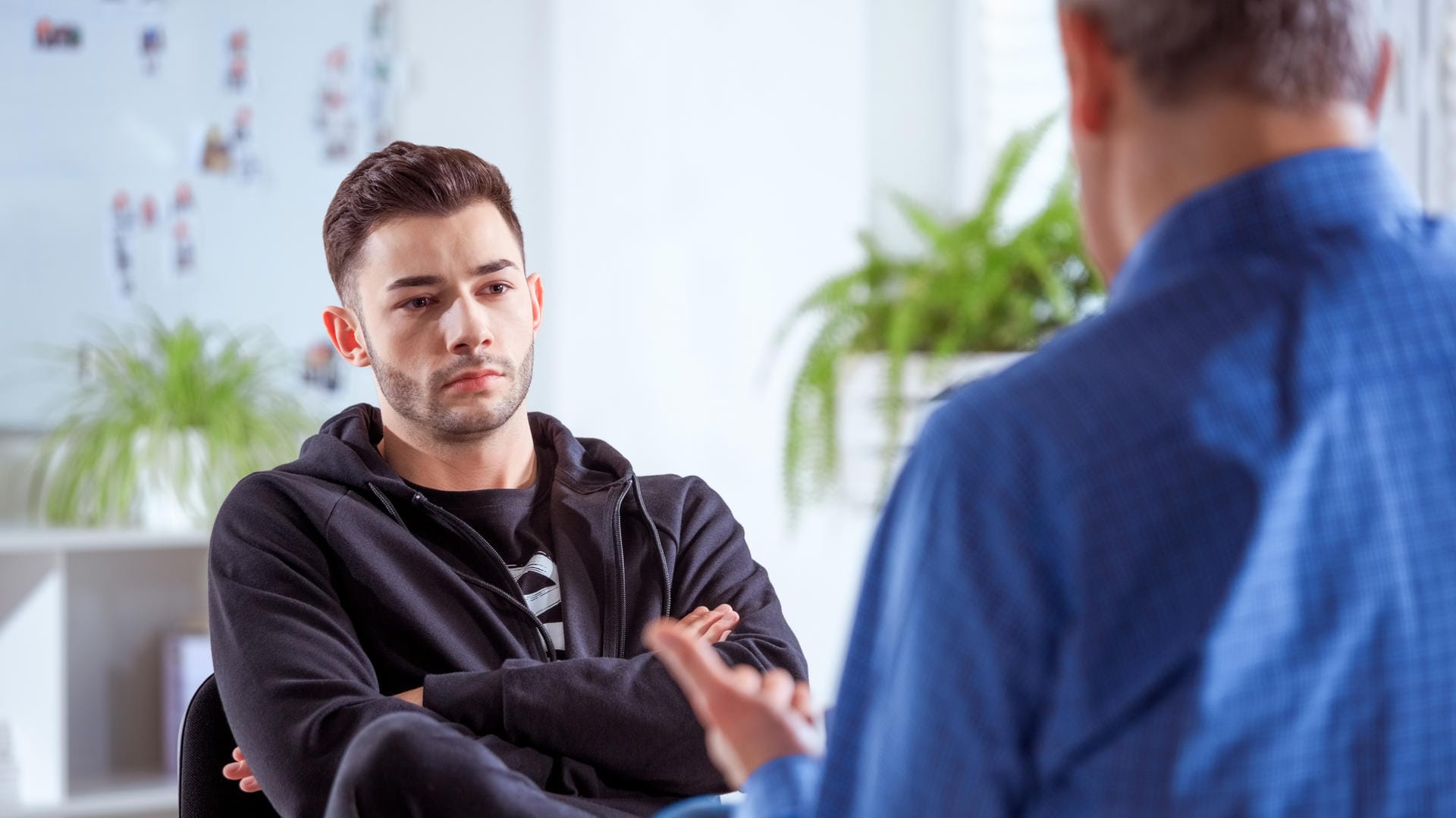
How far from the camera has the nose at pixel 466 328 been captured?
160 centimetres

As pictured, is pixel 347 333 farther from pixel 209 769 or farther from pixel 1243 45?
pixel 1243 45

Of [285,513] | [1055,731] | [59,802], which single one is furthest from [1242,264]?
[59,802]

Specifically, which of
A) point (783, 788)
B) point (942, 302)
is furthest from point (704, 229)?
point (783, 788)

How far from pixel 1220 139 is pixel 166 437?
2.54 metres

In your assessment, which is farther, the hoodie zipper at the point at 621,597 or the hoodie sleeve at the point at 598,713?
the hoodie zipper at the point at 621,597

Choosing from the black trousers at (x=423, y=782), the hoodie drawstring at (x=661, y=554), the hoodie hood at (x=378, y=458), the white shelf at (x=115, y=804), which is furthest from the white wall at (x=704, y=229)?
the black trousers at (x=423, y=782)

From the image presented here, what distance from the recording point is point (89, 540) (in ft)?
9.09

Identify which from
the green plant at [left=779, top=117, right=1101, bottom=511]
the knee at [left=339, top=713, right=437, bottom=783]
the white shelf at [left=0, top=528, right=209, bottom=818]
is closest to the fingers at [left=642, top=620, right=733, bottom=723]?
the knee at [left=339, top=713, right=437, bottom=783]

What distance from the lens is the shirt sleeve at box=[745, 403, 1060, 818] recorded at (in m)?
0.70

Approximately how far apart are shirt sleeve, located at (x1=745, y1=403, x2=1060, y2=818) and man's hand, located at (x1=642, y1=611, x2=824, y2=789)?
0.11 metres

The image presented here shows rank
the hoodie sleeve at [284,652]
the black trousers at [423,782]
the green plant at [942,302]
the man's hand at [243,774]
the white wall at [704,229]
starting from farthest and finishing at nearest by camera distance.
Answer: the white wall at [704,229] < the green plant at [942,302] < the man's hand at [243,774] < the hoodie sleeve at [284,652] < the black trousers at [423,782]

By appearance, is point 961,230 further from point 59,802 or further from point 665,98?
point 59,802

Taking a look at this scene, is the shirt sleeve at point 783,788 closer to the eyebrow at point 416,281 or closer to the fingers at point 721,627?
the fingers at point 721,627

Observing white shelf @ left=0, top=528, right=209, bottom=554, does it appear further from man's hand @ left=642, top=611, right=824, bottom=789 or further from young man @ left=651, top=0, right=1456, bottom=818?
young man @ left=651, top=0, right=1456, bottom=818
